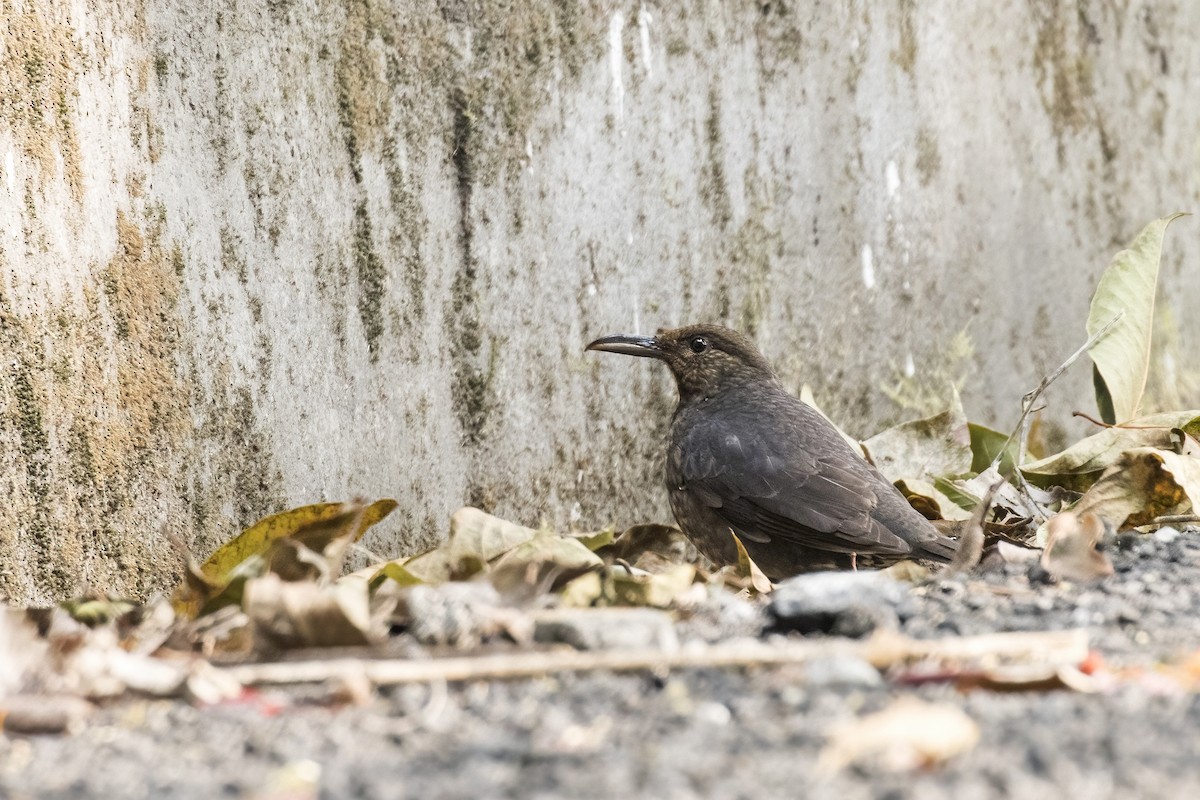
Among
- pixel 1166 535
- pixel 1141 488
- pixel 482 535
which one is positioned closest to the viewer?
pixel 482 535

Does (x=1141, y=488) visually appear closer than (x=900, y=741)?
No

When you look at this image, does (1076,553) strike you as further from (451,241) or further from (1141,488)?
(451,241)

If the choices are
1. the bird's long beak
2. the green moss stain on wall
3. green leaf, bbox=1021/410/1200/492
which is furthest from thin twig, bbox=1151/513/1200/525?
the green moss stain on wall

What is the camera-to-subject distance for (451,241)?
11.6 ft

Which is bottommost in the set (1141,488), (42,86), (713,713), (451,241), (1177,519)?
(1177,519)

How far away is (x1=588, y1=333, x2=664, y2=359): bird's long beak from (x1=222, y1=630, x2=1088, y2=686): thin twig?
1878 millimetres

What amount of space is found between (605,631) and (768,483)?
1859 millimetres

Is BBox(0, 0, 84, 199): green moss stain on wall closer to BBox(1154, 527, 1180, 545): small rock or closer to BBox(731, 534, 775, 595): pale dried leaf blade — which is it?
BBox(731, 534, 775, 595): pale dried leaf blade

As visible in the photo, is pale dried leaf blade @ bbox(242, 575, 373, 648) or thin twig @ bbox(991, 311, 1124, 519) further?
thin twig @ bbox(991, 311, 1124, 519)

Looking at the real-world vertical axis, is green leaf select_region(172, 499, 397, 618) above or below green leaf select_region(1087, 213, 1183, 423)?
below

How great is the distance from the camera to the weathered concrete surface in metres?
2.89

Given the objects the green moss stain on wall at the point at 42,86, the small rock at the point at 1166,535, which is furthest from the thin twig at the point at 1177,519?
the green moss stain on wall at the point at 42,86

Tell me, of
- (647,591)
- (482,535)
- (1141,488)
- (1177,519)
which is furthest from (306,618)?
(1177,519)

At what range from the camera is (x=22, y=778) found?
5.07ft
